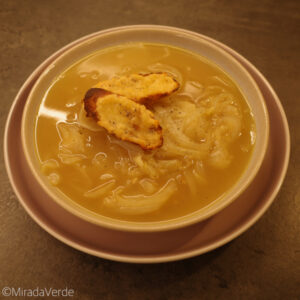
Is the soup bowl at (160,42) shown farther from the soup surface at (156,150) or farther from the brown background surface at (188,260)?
the brown background surface at (188,260)

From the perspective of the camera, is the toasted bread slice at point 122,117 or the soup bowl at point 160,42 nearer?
the soup bowl at point 160,42

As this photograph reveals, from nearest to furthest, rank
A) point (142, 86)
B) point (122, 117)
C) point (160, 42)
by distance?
1. point (122, 117)
2. point (142, 86)
3. point (160, 42)

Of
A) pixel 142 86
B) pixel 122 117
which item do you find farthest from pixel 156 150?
pixel 142 86

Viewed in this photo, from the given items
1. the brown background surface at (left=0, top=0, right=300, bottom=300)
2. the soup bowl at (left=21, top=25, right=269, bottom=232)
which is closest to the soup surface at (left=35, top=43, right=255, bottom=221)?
the soup bowl at (left=21, top=25, right=269, bottom=232)

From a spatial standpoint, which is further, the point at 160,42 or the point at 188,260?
the point at 160,42

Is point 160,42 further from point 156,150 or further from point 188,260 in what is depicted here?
point 188,260

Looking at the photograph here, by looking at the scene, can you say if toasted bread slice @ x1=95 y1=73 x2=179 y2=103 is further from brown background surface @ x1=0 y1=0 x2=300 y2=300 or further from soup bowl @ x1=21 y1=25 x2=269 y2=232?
brown background surface @ x1=0 y1=0 x2=300 y2=300

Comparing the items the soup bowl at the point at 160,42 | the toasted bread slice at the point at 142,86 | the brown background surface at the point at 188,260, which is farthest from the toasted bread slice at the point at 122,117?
the brown background surface at the point at 188,260
